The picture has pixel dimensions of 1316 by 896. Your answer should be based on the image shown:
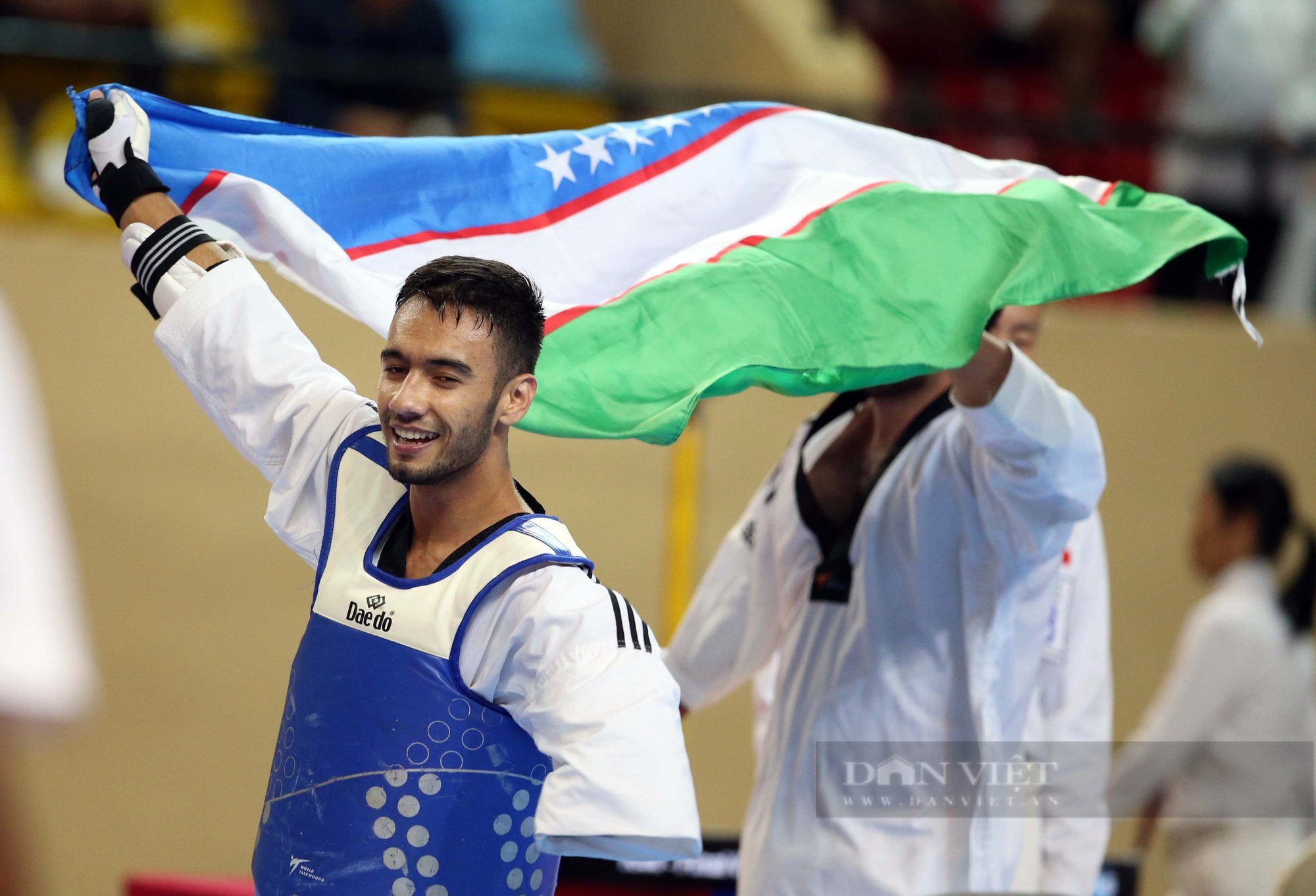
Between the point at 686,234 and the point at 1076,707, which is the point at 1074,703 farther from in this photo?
the point at 686,234

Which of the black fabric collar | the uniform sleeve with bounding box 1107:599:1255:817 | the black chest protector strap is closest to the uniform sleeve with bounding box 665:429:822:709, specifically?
the black chest protector strap

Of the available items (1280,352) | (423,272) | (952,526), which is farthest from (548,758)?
(1280,352)

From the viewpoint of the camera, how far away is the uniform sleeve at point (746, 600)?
3037 millimetres

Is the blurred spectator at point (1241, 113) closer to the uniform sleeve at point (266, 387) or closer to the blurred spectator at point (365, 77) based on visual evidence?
the blurred spectator at point (365, 77)

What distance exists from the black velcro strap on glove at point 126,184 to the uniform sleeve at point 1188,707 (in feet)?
10.4

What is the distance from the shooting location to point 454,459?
7.09ft

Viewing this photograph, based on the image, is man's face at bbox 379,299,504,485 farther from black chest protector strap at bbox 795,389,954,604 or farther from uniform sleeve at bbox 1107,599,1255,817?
uniform sleeve at bbox 1107,599,1255,817

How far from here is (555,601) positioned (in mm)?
2084

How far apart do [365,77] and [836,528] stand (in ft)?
11.1

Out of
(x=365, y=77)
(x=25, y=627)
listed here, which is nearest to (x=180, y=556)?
(x=365, y=77)

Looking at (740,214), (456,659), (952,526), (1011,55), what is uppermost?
(1011,55)

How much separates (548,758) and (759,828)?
2.79 ft

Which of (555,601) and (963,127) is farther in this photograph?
(963,127)

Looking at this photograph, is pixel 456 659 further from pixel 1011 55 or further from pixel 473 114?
pixel 1011 55
